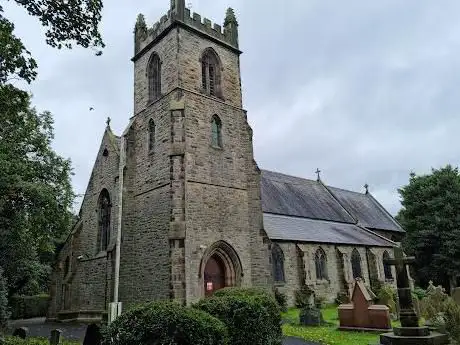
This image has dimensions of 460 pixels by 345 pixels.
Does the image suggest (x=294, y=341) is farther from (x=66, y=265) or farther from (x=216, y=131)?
(x=66, y=265)

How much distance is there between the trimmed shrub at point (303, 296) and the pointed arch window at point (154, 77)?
47.6ft

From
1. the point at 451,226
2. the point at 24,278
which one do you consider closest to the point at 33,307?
the point at 24,278

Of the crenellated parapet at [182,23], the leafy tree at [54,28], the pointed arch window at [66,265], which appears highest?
the crenellated parapet at [182,23]

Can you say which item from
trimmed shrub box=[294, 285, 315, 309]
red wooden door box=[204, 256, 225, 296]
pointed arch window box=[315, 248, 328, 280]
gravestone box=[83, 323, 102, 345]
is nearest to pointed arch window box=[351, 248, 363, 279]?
pointed arch window box=[315, 248, 328, 280]

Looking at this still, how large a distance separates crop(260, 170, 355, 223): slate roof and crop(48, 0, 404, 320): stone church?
5.84m

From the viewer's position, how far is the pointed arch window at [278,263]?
2316 centimetres

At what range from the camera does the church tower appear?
15.7 meters

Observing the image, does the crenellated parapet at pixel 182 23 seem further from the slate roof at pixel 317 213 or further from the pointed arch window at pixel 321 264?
the pointed arch window at pixel 321 264

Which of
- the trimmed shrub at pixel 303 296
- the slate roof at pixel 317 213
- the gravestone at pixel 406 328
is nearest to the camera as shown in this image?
the gravestone at pixel 406 328

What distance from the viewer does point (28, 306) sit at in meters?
31.9

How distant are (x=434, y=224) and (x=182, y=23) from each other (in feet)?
101

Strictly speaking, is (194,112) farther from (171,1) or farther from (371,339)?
(371,339)

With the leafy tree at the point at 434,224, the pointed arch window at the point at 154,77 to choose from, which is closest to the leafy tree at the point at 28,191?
the pointed arch window at the point at 154,77

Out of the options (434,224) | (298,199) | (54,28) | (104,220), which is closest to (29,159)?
(104,220)
